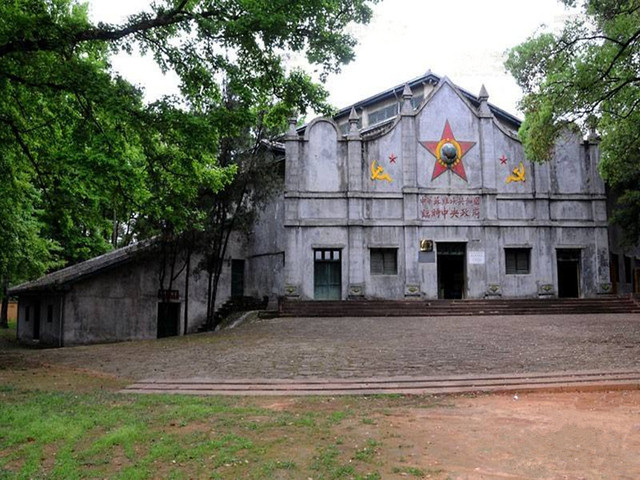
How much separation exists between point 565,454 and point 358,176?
72.9 feet

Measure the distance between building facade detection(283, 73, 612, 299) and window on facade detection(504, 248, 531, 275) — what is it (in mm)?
52

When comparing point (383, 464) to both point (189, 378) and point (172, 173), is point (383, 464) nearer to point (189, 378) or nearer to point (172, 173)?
point (189, 378)

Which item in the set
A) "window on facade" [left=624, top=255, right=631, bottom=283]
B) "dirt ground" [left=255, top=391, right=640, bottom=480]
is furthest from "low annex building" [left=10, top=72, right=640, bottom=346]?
"dirt ground" [left=255, top=391, right=640, bottom=480]

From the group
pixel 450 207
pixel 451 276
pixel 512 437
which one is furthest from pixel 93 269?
pixel 512 437

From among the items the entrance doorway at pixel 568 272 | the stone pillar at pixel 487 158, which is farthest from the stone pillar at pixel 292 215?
the entrance doorway at pixel 568 272

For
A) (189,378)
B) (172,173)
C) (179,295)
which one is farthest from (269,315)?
(189,378)

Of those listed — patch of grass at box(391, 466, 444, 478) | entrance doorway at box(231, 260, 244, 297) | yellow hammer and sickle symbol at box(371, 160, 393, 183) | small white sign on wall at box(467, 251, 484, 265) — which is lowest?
patch of grass at box(391, 466, 444, 478)

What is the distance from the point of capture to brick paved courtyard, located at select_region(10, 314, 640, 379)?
→ 1061 centimetres

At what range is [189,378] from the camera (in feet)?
32.7

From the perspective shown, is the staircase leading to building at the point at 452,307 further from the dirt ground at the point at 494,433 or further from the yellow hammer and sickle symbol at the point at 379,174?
the dirt ground at the point at 494,433

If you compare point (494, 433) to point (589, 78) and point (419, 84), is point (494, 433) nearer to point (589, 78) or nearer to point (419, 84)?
point (589, 78)

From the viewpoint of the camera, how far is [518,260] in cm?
2759

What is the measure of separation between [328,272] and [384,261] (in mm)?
2842

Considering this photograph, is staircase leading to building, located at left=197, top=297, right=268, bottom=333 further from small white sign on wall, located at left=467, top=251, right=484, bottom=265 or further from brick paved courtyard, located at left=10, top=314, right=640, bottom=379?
small white sign on wall, located at left=467, top=251, right=484, bottom=265
